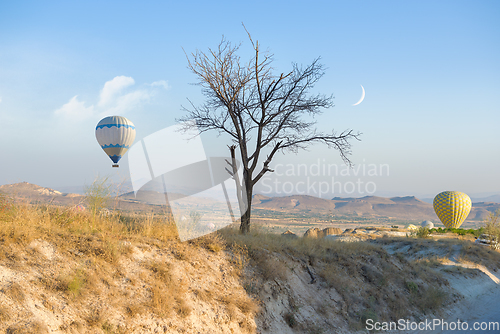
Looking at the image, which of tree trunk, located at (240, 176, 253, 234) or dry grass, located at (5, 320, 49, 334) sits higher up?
tree trunk, located at (240, 176, 253, 234)

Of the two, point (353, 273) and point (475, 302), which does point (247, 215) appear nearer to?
point (353, 273)

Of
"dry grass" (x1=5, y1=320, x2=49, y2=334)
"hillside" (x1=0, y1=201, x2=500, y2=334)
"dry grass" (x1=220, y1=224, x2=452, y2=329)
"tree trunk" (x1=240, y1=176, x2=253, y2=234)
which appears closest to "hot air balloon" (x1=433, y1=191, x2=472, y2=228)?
"dry grass" (x1=220, y1=224, x2=452, y2=329)

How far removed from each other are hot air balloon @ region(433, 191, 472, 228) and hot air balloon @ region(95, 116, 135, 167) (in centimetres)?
5718

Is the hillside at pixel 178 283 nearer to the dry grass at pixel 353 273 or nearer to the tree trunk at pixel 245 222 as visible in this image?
the dry grass at pixel 353 273

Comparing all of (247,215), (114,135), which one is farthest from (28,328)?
(114,135)

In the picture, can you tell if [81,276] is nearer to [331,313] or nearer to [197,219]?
[197,219]

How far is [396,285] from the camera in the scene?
11547mm

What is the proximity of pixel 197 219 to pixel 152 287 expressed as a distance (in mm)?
3395

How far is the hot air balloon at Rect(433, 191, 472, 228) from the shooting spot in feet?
180

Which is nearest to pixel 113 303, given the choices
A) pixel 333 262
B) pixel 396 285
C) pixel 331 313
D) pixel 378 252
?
pixel 331 313

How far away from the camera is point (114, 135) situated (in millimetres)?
20078

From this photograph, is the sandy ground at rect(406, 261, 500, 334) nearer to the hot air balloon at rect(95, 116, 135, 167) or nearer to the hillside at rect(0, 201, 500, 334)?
the hillside at rect(0, 201, 500, 334)

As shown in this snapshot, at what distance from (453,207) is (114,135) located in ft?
191

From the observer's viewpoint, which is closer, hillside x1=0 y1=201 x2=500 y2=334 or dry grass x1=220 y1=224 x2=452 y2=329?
hillside x1=0 y1=201 x2=500 y2=334
